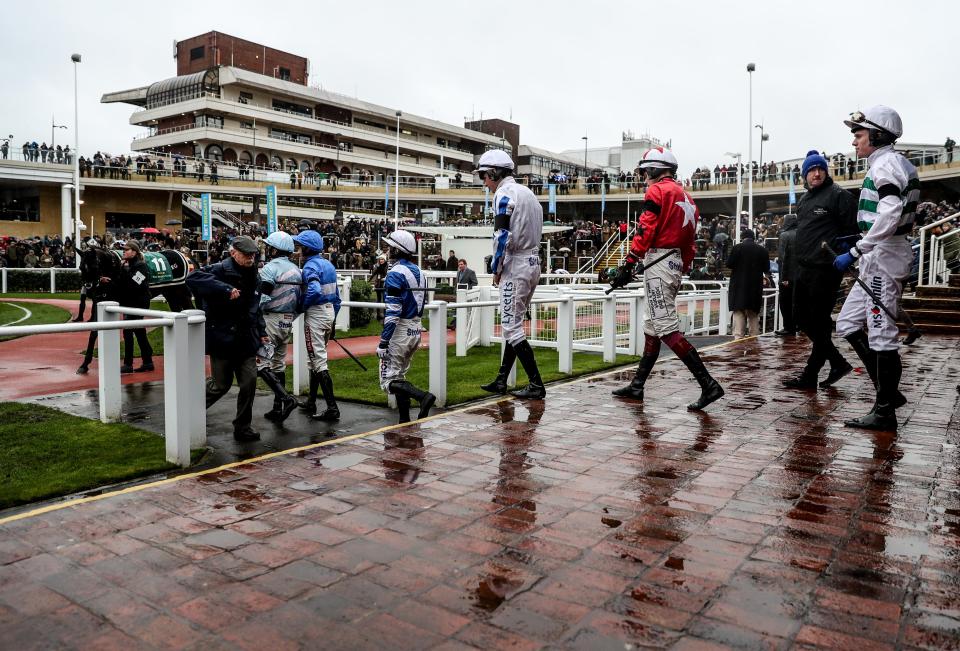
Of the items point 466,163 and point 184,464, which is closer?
point 184,464

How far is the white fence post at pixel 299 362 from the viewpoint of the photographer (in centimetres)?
732

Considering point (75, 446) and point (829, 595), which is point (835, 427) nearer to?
point (829, 595)

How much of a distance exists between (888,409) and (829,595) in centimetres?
309

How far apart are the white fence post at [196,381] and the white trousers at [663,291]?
11.6ft

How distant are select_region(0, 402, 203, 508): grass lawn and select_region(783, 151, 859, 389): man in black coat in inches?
209

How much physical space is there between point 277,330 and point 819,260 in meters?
4.89

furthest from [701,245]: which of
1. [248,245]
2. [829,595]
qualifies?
[829,595]

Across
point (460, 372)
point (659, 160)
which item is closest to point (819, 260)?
point (659, 160)

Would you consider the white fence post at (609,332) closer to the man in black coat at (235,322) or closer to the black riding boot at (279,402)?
the black riding boot at (279,402)

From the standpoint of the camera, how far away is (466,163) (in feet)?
251

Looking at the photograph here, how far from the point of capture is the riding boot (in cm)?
596

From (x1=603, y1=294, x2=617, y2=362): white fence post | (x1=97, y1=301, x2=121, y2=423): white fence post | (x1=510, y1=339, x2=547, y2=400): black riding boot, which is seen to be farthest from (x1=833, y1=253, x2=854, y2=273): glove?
(x1=97, y1=301, x2=121, y2=423): white fence post

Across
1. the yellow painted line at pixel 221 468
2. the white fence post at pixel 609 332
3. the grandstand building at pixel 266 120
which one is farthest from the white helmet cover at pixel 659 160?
the grandstand building at pixel 266 120

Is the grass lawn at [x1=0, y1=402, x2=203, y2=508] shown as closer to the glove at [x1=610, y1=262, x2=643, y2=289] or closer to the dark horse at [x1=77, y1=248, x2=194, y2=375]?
the dark horse at [x1=77, y1=248, x2=194, y2=375]
